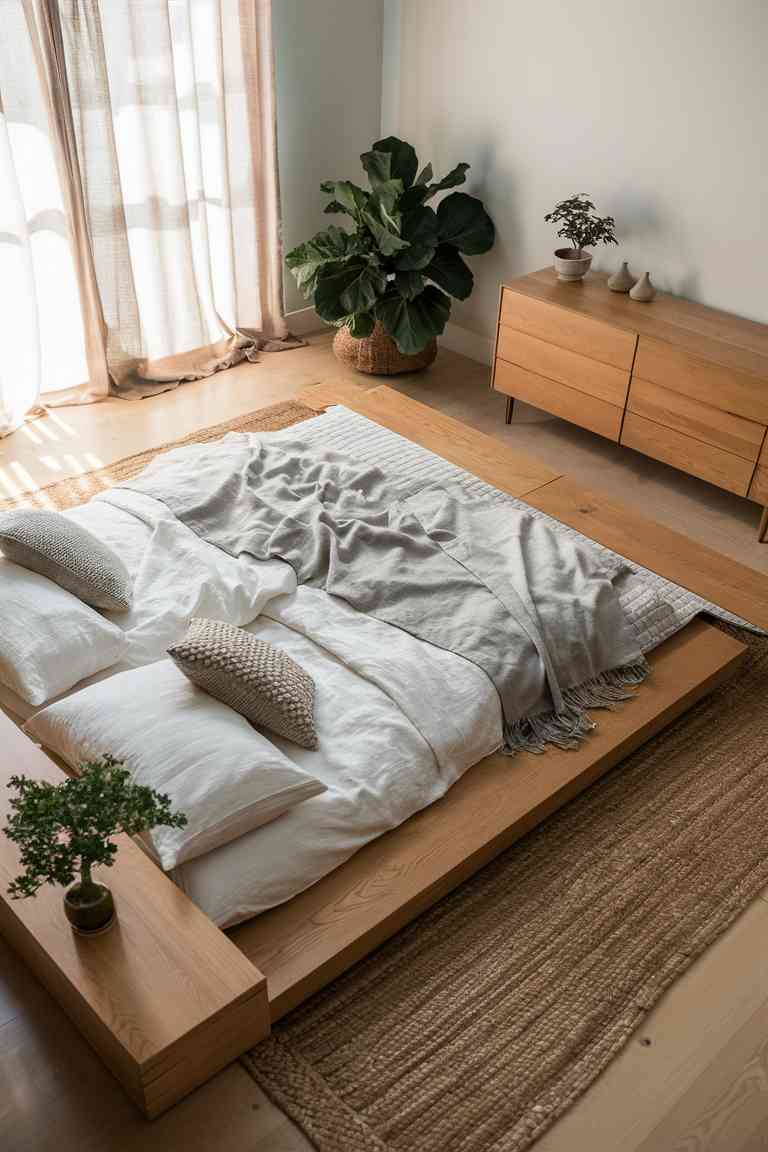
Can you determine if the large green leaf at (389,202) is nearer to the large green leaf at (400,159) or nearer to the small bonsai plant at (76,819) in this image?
the large green leaf at (400,159)

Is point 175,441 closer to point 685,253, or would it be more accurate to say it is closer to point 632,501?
point 632,501

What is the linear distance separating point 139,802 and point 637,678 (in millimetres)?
1464

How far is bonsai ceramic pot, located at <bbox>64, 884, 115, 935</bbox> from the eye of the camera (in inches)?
73.2

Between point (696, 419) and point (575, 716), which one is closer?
point (575, 716)

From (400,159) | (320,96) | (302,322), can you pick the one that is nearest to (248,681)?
(400,159)

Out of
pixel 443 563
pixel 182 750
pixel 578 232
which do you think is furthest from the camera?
pixel 578 232

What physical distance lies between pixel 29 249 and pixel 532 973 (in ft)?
10.4

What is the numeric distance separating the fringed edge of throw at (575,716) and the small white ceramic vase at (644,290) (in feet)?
5.88

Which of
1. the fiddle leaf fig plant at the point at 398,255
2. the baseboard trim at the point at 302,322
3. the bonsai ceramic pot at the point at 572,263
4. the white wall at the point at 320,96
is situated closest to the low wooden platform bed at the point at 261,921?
the bonsai ceramic pot at the point at 572,263

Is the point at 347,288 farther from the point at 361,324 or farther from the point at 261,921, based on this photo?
the point at 261,921

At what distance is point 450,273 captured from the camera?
14.7 ft

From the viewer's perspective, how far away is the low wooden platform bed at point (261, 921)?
1808 millimetres

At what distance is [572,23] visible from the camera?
13.0 ft

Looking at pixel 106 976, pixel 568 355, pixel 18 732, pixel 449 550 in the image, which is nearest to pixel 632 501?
pixel 568 355
